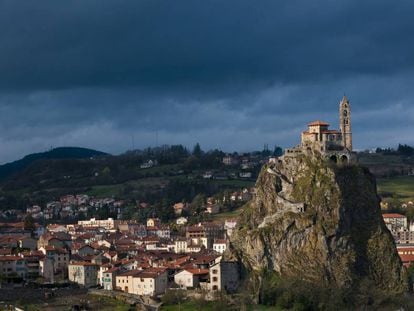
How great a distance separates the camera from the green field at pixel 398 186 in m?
173

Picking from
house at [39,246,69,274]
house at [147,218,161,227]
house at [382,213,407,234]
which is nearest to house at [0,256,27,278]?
house at [39,246,69,274]

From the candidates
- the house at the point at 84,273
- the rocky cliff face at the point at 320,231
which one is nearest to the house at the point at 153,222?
the house at the point at 84,273

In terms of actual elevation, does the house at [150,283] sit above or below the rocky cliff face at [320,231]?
below

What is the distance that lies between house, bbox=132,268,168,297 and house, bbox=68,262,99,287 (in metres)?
8.56

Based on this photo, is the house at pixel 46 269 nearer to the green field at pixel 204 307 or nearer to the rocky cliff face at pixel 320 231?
the rocky cliff face at pixel 320 231

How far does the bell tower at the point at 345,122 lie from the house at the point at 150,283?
27.2 meters

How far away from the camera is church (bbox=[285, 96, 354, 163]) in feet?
347

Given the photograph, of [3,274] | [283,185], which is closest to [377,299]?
[283,185]

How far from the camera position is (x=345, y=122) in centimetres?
11269

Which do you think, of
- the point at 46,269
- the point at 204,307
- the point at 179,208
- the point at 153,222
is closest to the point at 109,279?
the point at 46,269

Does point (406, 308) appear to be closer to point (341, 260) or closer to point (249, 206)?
point (341, 260)

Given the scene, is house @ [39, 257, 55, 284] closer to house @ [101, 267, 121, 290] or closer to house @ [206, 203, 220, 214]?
house @ [101, 267, 121, 290]

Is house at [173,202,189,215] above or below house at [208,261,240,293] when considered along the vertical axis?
above

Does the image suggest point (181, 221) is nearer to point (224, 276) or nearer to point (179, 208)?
point (179, 208)
